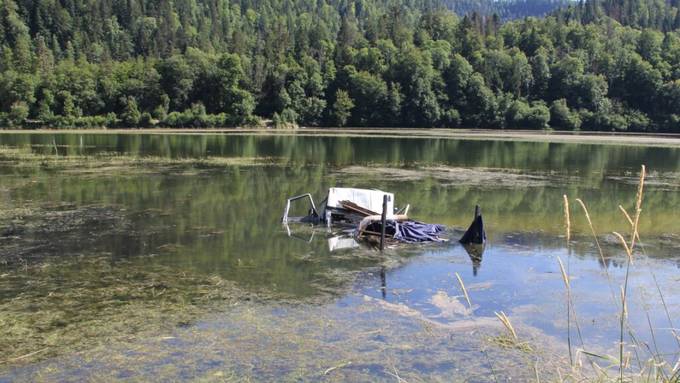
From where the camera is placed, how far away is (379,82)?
369ft

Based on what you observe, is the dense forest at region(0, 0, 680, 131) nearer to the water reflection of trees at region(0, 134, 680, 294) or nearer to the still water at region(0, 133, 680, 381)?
the water reflection of trees at region(0, 134, 680, 294)

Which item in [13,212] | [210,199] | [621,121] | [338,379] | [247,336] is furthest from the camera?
[621,121]

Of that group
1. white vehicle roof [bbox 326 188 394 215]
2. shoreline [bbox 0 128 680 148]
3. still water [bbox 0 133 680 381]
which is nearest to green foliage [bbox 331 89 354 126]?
shoreline [bbox 0 128 680 148]

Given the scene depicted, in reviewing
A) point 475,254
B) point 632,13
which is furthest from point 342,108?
point 632,13

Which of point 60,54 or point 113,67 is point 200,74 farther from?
point 60,54

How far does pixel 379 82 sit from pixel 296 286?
4015 inches

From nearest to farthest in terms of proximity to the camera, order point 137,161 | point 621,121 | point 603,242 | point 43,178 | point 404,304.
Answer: point 404,304
point 603,242
point 43,178
point 137,161
point 621,121

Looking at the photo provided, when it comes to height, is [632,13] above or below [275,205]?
above

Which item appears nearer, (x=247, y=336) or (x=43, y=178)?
(x=247, y=336)

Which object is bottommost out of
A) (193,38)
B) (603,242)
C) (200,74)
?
(603,242)

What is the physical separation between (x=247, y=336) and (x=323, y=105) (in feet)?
335

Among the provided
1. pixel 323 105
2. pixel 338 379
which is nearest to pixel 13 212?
pixel 338 379

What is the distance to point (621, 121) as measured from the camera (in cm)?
10262

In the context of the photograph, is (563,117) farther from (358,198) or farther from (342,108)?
(358,198)
